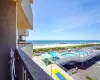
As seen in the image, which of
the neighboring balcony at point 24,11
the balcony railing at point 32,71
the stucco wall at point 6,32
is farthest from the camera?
the neighboring balcony at point 24,11

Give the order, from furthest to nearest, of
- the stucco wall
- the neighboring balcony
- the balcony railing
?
1. the neighboring balcony
2. the stucco wall
3. the balcony railing

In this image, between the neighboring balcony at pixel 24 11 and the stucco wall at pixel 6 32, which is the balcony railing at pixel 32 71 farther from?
the neighboring balcony at pixel 24 11

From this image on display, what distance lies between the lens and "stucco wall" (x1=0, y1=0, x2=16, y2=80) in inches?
105

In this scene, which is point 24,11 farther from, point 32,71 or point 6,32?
point 32,71

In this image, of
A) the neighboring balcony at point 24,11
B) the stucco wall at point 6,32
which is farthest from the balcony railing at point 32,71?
the neighboring balcony at point 24,11

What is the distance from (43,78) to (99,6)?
81.3 feet

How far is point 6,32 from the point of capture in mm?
2768

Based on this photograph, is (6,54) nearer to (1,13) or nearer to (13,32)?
(13,32)

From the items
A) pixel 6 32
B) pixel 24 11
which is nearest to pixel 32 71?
pixel 6 32

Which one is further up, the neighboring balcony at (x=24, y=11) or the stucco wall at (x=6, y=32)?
the neighboring balcony at (x=24, y=11)

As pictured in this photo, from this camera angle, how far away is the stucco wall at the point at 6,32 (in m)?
2.68

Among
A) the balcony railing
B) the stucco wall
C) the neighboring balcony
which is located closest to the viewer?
the balcony railing

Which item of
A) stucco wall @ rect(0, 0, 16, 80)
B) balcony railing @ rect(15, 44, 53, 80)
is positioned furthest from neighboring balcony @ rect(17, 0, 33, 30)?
balcony railing @ rect(15, 44, 53, 80)

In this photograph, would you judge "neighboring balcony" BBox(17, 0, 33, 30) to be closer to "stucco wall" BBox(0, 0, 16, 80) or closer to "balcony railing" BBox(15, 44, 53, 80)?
"stucco wall" BBox(0, 0, 16, 80)
